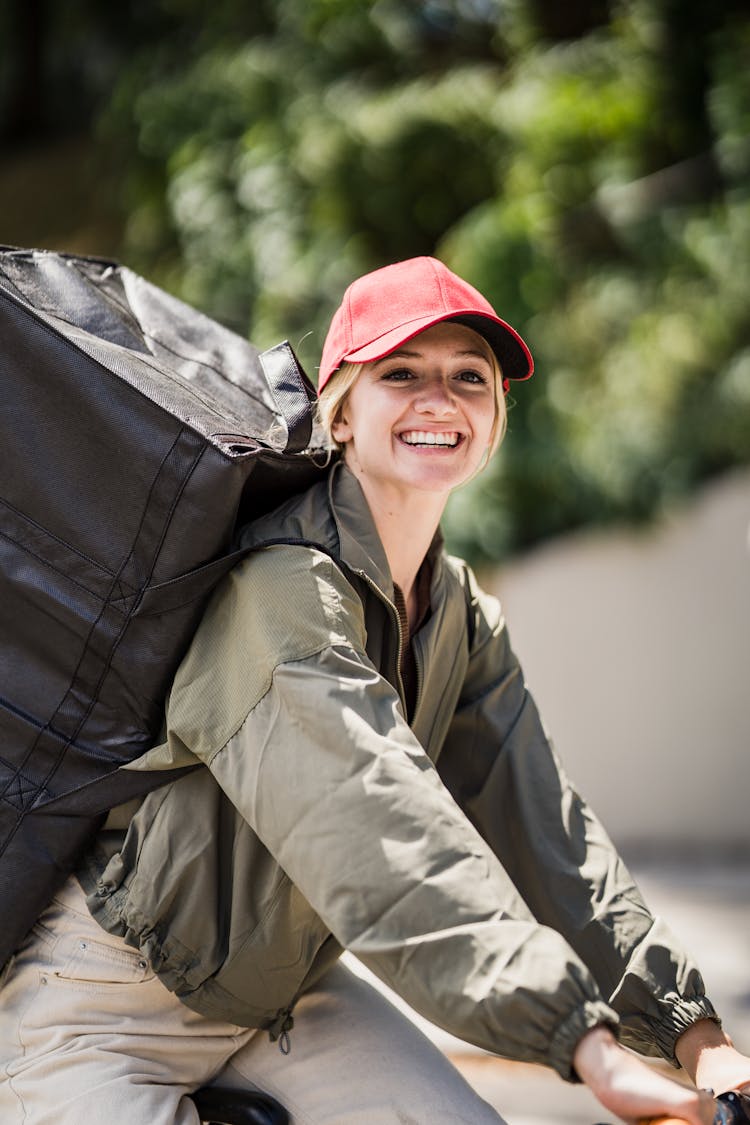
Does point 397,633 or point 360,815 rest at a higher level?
point 397,633

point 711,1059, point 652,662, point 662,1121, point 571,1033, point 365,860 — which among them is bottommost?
point 652,662

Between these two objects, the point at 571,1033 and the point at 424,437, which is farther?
the point at 424,437

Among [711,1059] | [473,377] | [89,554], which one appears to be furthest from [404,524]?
[711,1059]

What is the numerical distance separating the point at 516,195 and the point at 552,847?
5379 millimetres

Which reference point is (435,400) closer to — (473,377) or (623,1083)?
(473,377)

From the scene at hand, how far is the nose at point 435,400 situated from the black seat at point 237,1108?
1.03 meters

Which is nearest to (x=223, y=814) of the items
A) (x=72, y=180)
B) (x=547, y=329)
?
(x=547, y=329)

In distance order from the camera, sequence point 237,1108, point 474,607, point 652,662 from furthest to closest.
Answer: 1. point 652,662
2. point 474,607
3. point 237,1108

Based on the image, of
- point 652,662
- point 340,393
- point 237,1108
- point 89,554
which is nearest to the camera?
point 89,554

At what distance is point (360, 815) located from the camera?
4.67 feet

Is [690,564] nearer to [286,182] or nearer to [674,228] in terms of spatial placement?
[674,228]

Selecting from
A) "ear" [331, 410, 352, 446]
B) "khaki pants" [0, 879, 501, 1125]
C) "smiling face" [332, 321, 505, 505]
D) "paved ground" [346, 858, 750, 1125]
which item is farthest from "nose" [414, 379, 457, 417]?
"paved ground" [346, 858, 750, 1125]

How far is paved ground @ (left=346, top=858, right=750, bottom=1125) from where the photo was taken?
3.17 meters

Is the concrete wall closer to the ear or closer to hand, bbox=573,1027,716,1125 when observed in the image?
the ear
